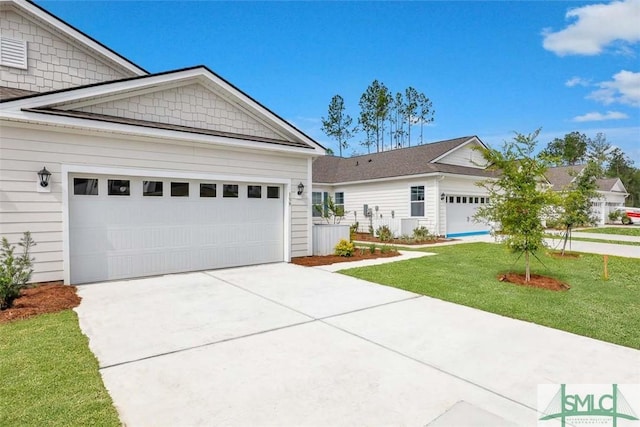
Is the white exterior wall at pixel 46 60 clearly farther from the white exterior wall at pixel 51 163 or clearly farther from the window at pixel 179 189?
the window at pixel 179 189

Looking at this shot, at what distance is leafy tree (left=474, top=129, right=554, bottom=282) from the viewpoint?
7262 mm

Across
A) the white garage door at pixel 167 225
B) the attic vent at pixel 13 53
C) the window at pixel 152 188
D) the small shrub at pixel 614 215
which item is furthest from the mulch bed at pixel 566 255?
the small shrub at pixel 614 215

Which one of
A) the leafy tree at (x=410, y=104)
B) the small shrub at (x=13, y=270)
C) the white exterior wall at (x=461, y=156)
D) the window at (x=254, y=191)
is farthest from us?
the leafy tree at (x=410, y=104)

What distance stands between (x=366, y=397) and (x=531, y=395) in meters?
1.46

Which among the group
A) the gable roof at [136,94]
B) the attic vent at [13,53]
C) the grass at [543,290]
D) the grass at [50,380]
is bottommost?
the grass at [543,290]

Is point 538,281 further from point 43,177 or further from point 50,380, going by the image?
point 43,177

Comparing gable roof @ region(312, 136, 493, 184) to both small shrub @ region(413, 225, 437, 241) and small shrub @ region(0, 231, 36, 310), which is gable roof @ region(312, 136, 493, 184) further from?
small shrub @ region(0, 231, 36, 310)

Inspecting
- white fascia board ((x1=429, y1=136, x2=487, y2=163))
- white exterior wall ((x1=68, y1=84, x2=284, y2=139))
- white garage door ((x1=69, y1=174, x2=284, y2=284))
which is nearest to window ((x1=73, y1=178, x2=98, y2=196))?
white garage door ((x1=69, y1=174, x2=284, y2=284))

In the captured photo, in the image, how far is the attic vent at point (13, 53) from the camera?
8500 millimetres

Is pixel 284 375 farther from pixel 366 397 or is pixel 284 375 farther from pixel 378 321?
pixel 378 321

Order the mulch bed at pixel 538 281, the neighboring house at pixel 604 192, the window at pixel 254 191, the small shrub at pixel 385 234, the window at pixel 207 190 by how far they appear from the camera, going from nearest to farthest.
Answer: the mulch bed at pixel 538 281 < the window at pixel 207 190 < the window at pixel 254 191 < the small shrub at pixel 385 234 < the neighboring house at pixel 604 192

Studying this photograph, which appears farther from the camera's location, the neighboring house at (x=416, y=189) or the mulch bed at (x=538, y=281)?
the neighboring house at (x=416, y=189)

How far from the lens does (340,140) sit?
44.1 m

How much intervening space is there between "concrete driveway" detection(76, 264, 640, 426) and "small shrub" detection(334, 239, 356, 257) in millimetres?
4891
